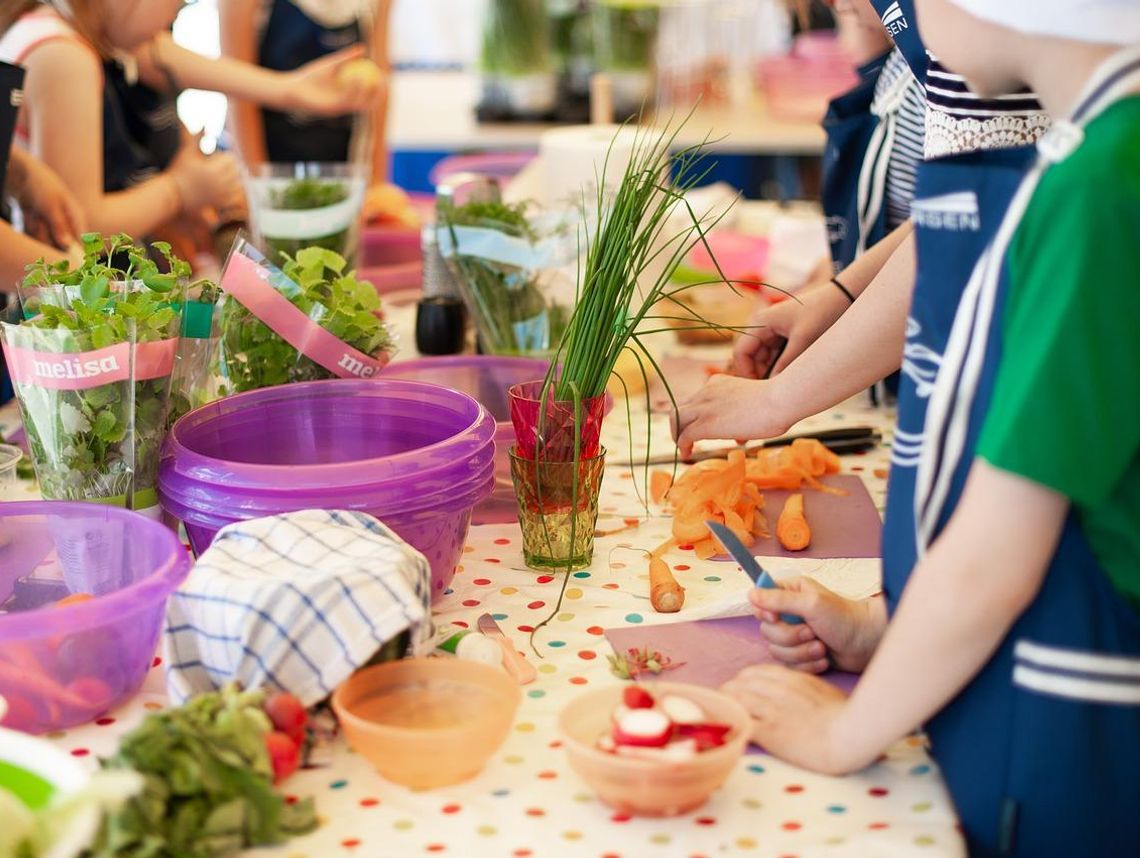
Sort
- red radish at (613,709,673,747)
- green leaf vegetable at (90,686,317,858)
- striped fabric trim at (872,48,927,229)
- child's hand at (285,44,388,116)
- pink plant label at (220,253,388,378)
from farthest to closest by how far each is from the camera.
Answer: child's hand at (285,44,388,116), striped fabric trim at (872,48,927,229), pink plant label at (220,253,388,378), red radish at (613,709,673,747), green leaf vegetable at (90,686,317,858)

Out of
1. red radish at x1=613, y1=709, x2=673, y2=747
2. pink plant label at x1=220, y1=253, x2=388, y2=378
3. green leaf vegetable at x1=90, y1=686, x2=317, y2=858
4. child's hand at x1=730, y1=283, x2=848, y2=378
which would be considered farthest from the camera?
child's hand at x1=730, y1=283, x2=848, y2=378

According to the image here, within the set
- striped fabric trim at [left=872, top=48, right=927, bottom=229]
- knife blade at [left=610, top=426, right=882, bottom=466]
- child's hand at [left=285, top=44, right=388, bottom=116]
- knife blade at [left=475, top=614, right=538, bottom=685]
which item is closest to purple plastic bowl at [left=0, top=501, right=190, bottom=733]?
knife blade at [left=475, top=614, right=538, bottom=685]

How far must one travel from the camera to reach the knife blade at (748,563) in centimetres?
108

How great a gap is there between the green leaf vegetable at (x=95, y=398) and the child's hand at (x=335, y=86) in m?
1.70

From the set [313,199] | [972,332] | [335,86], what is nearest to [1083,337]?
[972,332]

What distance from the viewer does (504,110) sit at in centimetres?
448

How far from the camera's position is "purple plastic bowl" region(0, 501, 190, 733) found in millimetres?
953

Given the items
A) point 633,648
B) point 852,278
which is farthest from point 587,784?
point 852,278

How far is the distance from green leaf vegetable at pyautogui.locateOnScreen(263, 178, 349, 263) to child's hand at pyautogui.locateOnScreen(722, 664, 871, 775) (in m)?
1.18

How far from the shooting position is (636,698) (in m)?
0.93

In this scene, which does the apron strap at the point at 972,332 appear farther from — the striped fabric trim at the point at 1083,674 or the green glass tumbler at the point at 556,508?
the green glass tumbler at the point at 556,508

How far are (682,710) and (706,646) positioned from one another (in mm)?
214

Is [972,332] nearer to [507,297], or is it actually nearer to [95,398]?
[95,398]

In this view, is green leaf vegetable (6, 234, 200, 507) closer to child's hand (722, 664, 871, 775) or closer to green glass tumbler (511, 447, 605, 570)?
green glass tumbler (511, 447, 605, 570)
